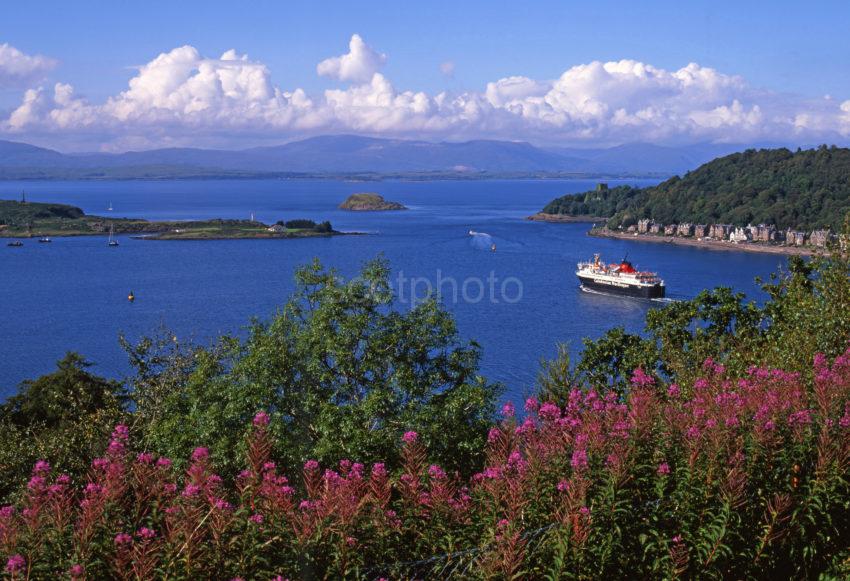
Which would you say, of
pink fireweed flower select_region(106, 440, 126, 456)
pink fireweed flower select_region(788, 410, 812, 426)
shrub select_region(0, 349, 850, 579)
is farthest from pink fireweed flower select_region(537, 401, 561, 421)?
pink fireweed flower select_region(106, 440, 126, 456)

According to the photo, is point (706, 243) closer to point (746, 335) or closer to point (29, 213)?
point (29, 213)

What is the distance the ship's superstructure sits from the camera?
1783 inches

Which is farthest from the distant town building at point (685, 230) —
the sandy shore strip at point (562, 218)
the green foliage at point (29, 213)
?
the green foliage at point (29, 213)

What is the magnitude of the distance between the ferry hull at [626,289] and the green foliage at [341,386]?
127 feet

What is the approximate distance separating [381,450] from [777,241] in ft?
248

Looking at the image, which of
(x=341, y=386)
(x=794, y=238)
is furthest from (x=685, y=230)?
(x=341, y=386)

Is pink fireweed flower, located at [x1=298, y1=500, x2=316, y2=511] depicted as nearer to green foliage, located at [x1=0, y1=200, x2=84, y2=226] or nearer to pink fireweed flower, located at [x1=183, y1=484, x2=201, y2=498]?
pink fireweed flower, located at [x1=183, y1=484, x2=201, y2=498]

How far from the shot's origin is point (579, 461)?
11.5 feet

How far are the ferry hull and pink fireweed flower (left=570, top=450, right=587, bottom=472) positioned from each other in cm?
4273

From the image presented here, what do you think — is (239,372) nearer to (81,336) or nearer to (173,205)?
(81,336)

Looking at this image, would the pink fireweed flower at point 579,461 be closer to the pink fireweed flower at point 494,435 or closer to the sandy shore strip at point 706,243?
the pink fireweed flower at point 494,435

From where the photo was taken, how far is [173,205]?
12281 cm

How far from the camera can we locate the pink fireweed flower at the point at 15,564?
2.76 metres

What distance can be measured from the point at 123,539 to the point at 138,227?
267 ft
